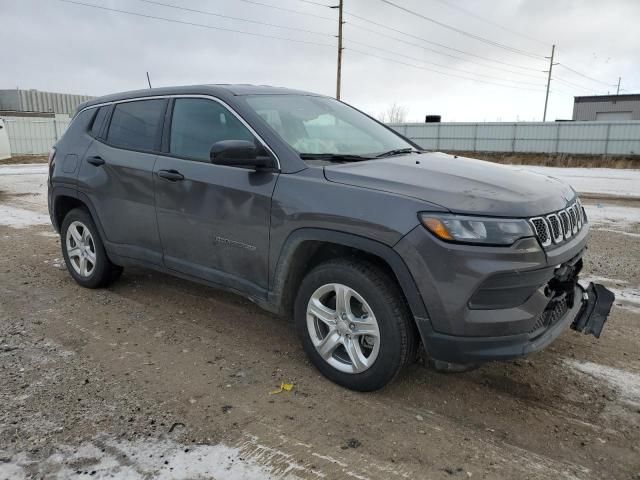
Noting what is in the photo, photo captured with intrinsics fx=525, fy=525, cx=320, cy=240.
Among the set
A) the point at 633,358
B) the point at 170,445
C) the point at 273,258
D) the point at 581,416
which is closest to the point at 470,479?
the point at 581,416

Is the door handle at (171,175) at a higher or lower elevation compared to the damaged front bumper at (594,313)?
higher

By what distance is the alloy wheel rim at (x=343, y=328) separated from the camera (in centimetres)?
307

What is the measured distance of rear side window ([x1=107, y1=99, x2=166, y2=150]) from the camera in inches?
169

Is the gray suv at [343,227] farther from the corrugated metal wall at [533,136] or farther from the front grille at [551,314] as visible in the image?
the corrugated metal wall at [533,136]

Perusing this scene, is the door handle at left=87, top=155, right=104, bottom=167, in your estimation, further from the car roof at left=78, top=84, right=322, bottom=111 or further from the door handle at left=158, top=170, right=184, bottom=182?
the door handle at left=158, top=170, right=184, bottom=182

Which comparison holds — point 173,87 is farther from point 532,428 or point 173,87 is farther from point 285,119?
point 532,428

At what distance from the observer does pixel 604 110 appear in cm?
4550

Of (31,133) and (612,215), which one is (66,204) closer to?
(612,215)

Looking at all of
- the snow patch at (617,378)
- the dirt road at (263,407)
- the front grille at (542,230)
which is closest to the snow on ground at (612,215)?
the dirt road at (263,407)

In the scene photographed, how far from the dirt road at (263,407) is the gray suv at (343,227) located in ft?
1.18

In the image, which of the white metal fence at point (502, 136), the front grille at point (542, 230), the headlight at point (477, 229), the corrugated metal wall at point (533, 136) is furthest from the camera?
the corrugated metal wall at point (533, 136)

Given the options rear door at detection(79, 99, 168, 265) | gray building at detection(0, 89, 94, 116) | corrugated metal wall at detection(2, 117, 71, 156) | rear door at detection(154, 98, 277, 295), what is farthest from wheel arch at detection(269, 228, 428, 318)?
gray building at detection(0, 89, 94, 116)

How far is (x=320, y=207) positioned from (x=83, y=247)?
9.86 ft

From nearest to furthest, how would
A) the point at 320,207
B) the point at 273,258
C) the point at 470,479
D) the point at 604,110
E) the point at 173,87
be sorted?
the point at 470,479 → the point at 320,207 → the point at 273,258 → the point at 173,87 → the point at 604,110
